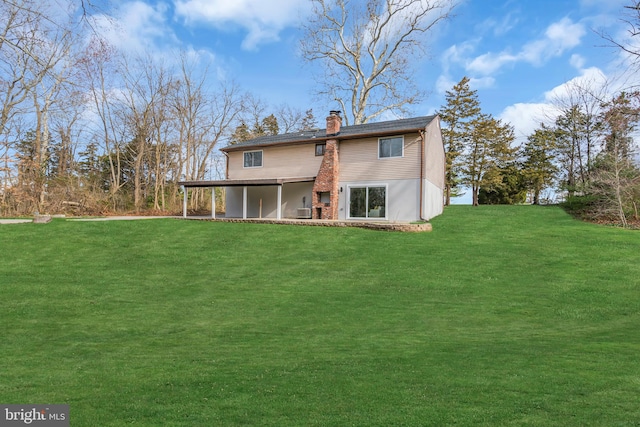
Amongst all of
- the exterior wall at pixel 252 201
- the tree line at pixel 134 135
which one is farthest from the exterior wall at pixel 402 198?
the tree line at pixel 134 135

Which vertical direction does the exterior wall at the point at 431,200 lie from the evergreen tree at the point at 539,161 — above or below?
below

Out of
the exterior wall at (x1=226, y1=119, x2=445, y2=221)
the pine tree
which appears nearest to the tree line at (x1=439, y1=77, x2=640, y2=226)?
the pine tree

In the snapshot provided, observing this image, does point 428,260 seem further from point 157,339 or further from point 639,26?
point 157,339

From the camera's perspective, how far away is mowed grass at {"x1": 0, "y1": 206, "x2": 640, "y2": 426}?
11.7 ft

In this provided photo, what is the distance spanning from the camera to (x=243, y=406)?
11.6 feet

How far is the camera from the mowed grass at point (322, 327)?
3553 mm

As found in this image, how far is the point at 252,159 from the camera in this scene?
2472 centimetres

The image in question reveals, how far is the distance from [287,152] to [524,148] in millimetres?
27773

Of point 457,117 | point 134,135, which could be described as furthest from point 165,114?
point 457,117

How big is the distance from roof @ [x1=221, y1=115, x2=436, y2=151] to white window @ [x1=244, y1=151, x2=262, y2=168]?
0.56m

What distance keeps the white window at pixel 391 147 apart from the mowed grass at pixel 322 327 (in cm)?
594

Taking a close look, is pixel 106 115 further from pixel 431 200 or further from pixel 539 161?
pixel 539 161

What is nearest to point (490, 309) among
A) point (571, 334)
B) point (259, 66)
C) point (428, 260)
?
point (571, 334)

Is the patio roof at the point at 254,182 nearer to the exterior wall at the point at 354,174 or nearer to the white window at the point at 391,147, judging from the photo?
Result: the exterior wall at the point at 354,174
